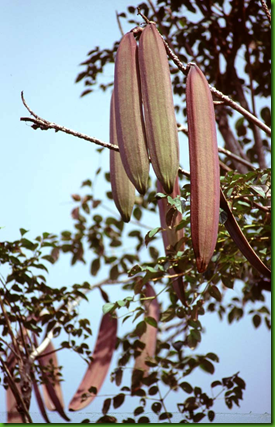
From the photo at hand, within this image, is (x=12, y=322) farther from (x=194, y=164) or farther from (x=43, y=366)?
(x=194, y=164)

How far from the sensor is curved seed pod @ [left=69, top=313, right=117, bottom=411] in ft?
4.15

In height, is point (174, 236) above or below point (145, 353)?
above

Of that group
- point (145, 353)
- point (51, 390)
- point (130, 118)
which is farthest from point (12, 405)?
A: point (130, 118)

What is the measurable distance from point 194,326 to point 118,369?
0.84 ft

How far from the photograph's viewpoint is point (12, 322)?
4.01ft

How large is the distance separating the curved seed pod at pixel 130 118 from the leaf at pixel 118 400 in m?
0.78

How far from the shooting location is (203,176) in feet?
1.98

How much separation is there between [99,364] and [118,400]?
0.38ft

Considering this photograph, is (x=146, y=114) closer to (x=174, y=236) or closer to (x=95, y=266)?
(x=174, y=236)

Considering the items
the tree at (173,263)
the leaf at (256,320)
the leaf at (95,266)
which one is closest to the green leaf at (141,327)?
the tree at (173,263)

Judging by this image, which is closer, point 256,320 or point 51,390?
point 51,390

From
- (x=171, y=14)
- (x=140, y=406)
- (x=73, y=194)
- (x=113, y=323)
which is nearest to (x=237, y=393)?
(x=140, y=406)

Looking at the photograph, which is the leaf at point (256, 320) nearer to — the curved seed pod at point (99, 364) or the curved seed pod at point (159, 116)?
the curved seed pod at point (99, 364)

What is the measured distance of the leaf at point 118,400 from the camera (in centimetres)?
124
